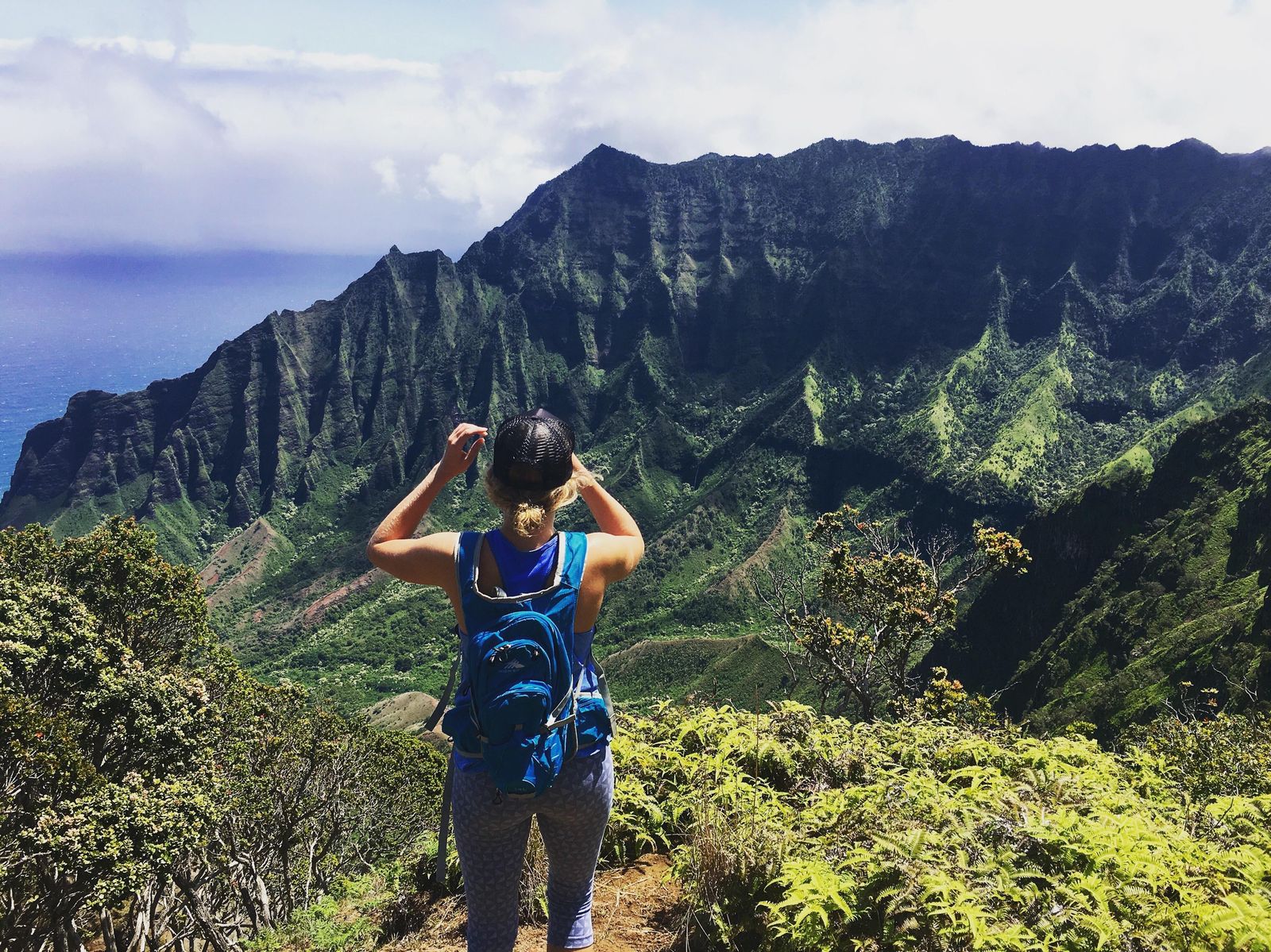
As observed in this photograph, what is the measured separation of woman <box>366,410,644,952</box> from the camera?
4113 mm

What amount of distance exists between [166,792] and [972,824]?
13.0m

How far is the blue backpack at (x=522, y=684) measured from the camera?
12.7 feet

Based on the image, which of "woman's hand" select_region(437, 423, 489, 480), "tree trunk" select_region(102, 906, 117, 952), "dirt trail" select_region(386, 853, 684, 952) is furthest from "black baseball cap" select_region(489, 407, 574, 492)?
"tree trunk" select_region(102, 906, 117, 952)

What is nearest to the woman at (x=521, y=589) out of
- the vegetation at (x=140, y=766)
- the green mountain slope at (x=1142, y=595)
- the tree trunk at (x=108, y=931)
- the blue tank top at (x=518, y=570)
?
the blue tank top at (x=518, y=570)

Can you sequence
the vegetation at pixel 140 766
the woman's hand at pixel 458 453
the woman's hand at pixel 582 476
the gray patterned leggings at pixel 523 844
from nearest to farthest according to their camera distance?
the gray patterned leggings at pixel 523 844 → the woman's hand at pixel 582 476 → the woman's hand at pixel 458 453 → the vegetation at pixel 140 766

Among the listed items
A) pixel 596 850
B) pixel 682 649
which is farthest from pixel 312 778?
pixel 682 649

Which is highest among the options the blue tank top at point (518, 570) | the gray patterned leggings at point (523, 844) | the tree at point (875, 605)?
the blue tank top at point (518, 570)

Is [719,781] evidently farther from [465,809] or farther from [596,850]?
[465,809]

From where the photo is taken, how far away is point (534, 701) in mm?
3863

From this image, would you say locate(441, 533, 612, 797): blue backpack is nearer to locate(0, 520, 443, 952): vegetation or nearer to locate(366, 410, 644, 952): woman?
locate(366, 410, 644, 952): woman

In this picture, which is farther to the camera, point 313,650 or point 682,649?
point 313,650

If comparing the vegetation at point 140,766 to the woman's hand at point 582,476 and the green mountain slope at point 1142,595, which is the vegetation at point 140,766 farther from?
the green mountain slope at point 1142,595

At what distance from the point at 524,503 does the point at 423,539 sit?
1.84 ft

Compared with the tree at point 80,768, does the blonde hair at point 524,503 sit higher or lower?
higher
